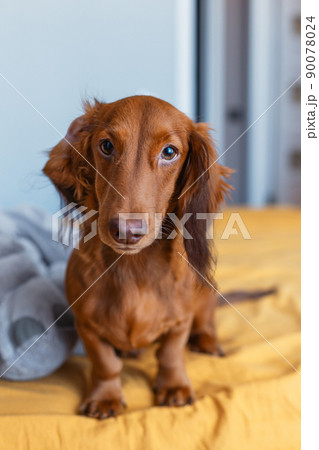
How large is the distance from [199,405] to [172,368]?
109 millimetres

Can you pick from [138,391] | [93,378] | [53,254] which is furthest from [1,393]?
[53,254]

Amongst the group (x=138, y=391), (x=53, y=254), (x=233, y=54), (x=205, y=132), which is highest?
(x=233, y=54)

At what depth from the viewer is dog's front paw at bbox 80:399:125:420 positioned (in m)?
0.96

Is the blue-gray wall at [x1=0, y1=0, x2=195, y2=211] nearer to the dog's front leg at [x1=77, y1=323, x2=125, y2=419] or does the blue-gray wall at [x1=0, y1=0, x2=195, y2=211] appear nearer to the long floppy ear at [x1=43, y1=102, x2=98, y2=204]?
the long floppy ear at [x1=43, y1=102, x2=98, y2=204]

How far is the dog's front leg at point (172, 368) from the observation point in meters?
1.03

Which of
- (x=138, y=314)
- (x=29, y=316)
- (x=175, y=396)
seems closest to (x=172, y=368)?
(x=175, y=396)

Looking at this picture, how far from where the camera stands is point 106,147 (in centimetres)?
83

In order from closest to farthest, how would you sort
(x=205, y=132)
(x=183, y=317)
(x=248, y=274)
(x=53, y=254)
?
(x=205, y=132), (x=183, y=317), (x=53, y=254), (x=248, y=274)

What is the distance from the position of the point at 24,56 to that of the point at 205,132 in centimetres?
36

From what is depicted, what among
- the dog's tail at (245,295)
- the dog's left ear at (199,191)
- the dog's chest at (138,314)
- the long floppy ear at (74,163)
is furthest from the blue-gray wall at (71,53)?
the dog's tail at (245,295)

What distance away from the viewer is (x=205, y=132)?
0.93 meters

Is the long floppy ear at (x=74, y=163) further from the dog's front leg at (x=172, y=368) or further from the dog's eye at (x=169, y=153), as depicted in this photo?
the dog's front leg at (x=172, y=368)

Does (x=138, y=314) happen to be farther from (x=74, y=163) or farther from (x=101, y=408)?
(x=74, y=163)
